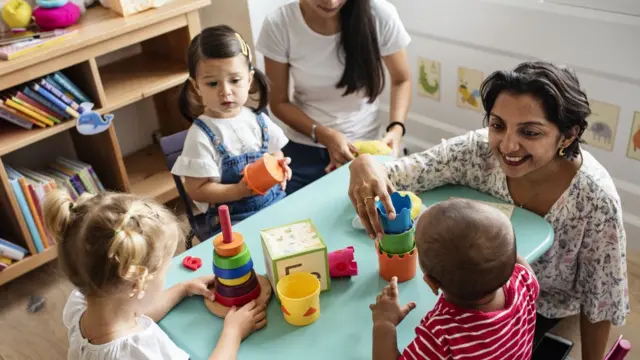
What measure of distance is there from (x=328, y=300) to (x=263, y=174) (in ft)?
1.51

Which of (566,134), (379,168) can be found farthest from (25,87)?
(566,134)

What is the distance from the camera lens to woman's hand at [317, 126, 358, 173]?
1.99 meters

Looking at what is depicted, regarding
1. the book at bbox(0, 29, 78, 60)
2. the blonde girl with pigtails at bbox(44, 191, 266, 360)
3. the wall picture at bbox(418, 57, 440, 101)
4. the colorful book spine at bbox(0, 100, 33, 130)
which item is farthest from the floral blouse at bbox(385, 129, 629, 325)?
the colorful book spine at bbox(0, 100, 33, 130)

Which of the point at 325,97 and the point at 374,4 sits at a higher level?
the point at 374,4

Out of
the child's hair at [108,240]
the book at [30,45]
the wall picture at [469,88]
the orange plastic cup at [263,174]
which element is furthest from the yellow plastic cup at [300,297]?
the wall picture at [469,88]

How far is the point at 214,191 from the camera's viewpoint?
5.60 ft

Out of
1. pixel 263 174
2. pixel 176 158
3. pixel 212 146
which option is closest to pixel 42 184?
pixel 176 158

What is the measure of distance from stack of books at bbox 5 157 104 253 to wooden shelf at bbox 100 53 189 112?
0.34 m

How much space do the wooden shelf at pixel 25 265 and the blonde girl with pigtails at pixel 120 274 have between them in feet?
4.26

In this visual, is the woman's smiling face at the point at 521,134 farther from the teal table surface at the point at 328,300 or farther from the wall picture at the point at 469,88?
the wall picture at the point at 469,88

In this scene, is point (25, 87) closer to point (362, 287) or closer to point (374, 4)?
point (374, 4)

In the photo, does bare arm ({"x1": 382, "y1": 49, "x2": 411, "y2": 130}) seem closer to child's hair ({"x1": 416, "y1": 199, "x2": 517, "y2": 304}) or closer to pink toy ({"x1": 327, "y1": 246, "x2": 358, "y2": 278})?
pink toy ({"x1": 327, "y1": 246, "x2": 358, "y2": 278})

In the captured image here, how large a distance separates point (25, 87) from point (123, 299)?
1404 millimetres

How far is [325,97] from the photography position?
2195mm
